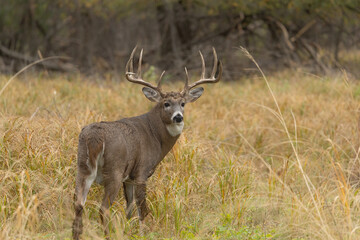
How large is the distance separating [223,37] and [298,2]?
3.33 m

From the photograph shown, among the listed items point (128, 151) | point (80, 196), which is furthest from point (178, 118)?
point (80, 196)

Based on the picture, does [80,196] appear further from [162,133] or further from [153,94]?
[153,94]

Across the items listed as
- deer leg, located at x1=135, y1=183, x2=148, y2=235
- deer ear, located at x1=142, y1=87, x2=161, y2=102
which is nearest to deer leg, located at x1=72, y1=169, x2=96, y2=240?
deer leg, located at x1=135, y1=183, x2=148, y2=235

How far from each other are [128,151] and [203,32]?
490 inches

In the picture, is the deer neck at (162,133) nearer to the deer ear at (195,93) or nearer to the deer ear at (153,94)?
the deer ear at (153,94)

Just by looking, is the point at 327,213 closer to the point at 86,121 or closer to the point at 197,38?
the point at 86,121

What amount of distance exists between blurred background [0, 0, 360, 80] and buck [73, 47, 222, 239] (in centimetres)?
749

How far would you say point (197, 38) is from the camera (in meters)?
15.7

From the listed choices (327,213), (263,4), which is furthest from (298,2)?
(327,213)

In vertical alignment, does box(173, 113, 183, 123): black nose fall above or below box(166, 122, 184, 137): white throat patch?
above

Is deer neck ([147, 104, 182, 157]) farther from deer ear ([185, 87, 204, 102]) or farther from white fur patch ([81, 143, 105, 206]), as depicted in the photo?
white fur patch ([81, 143, 105, 206])

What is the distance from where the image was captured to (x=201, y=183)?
18.3 ft

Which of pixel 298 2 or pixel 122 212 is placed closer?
pixel 122 212

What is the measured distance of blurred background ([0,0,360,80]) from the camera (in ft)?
45.0
